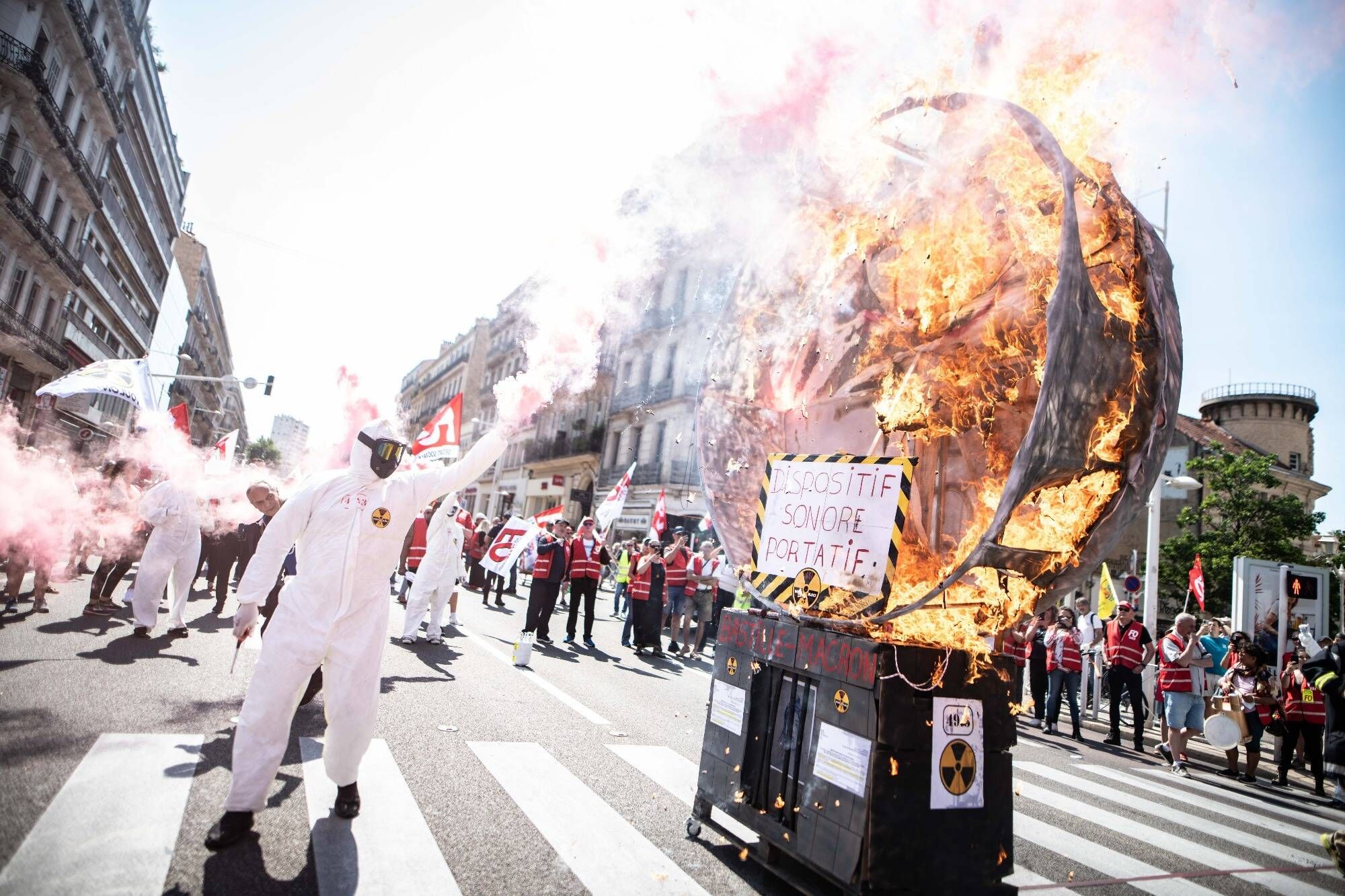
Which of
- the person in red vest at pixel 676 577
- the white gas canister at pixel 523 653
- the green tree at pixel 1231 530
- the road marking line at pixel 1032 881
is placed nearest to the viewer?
the road marking line at pixel 1032 881

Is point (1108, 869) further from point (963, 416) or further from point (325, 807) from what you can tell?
point (325, 807)

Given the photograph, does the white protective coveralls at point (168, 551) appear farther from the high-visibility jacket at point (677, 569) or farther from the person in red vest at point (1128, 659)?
the person in red vest at point (1128, 659)

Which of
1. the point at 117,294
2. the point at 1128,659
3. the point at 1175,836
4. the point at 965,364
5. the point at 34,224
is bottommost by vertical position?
the point at 1175,836

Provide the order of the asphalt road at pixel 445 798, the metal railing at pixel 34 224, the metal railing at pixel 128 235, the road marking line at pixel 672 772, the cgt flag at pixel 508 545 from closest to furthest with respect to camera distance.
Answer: the asphalt road at pixel 445 798
the road marking line at pixel 672 772
the cgt flag at pixel 508 545
the metal railing at pixel 34 224
the metal railing at pixel 128 235

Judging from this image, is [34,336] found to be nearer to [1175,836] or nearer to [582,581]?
[582,581]

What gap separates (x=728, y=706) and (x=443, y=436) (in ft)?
26.4

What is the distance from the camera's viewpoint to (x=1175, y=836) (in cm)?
561

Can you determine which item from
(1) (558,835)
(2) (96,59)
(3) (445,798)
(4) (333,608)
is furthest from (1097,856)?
(2) (96,59)

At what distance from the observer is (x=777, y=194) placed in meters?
5.29

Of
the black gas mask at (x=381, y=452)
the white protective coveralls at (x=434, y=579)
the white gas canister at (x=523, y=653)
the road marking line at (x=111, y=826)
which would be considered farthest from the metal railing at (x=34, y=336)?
the black gas mask at (x=381, y=452)

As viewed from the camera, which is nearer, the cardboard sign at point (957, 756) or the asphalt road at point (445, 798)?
the asphalt road at point (445, 798)

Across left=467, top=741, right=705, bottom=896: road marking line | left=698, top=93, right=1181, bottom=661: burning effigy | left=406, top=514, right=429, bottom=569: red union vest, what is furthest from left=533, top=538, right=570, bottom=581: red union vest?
left=698, top=93, right=1181, bottom=661: burning effigy

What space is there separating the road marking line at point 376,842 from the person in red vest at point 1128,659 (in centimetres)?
914

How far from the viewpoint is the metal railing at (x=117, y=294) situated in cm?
3435
